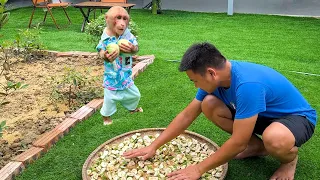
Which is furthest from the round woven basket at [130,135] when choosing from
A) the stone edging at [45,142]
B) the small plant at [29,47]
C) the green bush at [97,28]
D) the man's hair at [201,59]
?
the small plant at [29,47]

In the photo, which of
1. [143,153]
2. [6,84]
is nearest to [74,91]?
[6,84]

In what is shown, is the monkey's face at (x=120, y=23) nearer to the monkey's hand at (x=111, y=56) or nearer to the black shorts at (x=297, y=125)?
the monkey's hand at (x=111, y=56)

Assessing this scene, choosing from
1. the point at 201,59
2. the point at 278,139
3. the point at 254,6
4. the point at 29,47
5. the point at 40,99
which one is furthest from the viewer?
the point at 254,6

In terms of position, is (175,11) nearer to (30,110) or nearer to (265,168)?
(30,110)

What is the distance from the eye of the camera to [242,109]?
81.5 inches

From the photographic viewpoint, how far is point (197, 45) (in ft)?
6.96

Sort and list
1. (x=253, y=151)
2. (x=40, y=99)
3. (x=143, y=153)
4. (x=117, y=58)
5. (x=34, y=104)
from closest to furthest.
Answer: (x=143, y=153) → (x=253, y=151) → (x=117, y=58) → (x=34, y=104) → (x=40, y=99)

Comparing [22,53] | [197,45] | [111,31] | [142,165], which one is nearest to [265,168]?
[142,165]

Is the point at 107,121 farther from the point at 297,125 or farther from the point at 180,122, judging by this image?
the point at 297,125

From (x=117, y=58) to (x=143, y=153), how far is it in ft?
3.14

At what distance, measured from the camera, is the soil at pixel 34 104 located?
322 centimetres

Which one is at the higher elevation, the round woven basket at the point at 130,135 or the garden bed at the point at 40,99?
the round woven basket at the point at 130,135

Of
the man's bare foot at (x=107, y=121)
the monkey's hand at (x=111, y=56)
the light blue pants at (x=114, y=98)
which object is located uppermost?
the monkey's hand at (x=111, y=56)

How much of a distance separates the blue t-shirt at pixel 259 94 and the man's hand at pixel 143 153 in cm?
56
